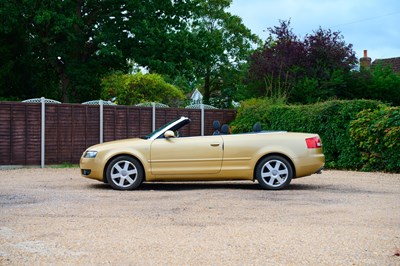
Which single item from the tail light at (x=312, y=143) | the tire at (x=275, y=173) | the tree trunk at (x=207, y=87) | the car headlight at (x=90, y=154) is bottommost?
the tire at (x=275, y=173)

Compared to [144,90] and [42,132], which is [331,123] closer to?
[42,132]

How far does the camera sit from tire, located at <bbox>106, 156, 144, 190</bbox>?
11477 millimetres

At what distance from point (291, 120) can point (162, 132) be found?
7534mm

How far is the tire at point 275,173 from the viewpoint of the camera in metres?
11.5

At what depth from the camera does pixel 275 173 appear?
1152cm

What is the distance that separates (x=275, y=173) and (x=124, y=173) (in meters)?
2.89

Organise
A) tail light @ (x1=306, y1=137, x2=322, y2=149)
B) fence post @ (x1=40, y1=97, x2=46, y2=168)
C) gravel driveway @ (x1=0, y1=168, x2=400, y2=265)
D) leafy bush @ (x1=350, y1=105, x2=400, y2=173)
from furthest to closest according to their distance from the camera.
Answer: fence post @ (x1=40, y1=97, x2=46, y2=168)
leafy bush @ (x1=350, y1=105, x2=400, y2=173)
tail light @ (x1=306, y1=137, x2=322, y2=149)
gravel driveway @ (x1=0, y1=168, x2=400, y2=265)

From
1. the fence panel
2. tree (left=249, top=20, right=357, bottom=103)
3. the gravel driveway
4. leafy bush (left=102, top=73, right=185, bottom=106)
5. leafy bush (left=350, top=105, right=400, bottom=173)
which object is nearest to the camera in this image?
the gravel driveway

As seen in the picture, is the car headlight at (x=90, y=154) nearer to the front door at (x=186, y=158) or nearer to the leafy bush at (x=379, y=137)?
the front door at (x=186, y=158)

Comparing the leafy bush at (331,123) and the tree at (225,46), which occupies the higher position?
the tree at (225,46)

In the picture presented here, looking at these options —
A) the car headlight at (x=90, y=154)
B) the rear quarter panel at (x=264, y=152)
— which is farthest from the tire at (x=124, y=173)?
the rear quarter panel at (x=264, y=152)

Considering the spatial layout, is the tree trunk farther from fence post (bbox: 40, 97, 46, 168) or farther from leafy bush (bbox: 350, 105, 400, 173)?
leafy bush (bbox: 350, 105, 400, 173)

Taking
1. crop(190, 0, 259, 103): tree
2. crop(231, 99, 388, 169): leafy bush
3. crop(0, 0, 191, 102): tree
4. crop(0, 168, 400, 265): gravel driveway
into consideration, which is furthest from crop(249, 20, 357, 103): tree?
crop(190, 0, 259, 103): tree

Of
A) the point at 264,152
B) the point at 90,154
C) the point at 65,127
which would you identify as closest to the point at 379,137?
the point at 264,152
